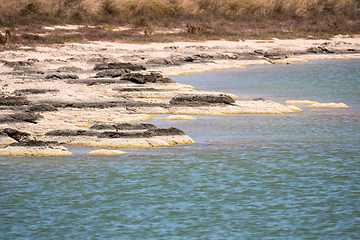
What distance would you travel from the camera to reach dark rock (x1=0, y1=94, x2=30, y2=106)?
18.6 meters

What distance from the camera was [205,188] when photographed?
1116 cm

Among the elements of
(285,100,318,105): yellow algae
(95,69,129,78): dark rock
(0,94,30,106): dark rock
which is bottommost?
(285,100,318,105): yellow algae

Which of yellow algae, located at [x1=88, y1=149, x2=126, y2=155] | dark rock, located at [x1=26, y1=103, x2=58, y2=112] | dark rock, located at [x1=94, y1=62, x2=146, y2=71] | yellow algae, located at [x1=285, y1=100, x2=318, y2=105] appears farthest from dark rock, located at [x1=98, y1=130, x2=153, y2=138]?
dark rock, located at [x1=94, y1=62, x2=146, y2=71]

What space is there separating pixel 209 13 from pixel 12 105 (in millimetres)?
40656

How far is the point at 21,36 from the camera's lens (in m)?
35.9

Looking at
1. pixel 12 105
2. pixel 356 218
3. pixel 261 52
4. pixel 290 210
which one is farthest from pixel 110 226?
pixel 261 52

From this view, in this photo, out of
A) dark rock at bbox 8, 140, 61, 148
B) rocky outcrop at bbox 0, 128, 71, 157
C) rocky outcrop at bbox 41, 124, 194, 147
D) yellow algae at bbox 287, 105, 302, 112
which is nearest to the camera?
rocky outcrop at bbox 0, 128, 71, 157

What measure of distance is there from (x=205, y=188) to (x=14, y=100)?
9.75 meters

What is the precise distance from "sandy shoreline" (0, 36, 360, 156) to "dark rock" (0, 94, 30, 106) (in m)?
0.03

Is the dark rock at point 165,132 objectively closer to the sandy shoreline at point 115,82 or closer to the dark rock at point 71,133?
the sandy shoreline at point 115,82

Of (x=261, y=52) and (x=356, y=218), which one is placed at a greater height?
(x=261, y=52)

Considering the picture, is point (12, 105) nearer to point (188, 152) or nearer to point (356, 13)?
point (188, 152)

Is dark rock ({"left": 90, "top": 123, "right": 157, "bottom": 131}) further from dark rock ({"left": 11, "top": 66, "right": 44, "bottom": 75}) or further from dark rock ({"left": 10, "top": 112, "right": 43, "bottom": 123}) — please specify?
dark rock ({"left": 11, "top": 66, "right": 44, "bottom": 75})

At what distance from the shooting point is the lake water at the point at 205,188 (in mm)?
8977
